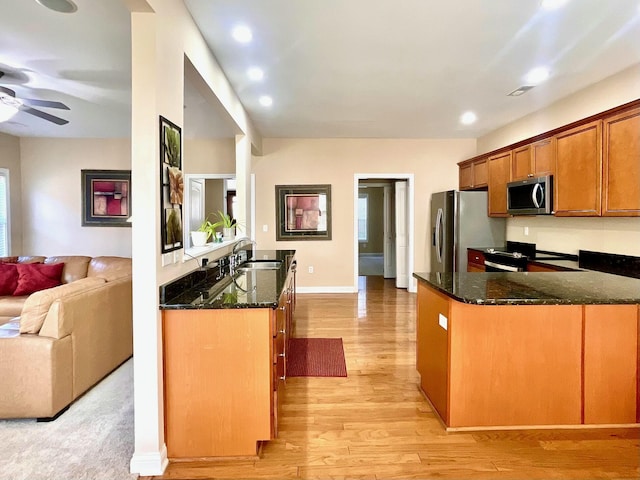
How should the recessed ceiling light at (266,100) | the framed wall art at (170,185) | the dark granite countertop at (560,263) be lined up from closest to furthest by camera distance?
the framed wall art at (170,185) < the dark granite countertop at (560,263) < the recessed ceiling light at (266,100)

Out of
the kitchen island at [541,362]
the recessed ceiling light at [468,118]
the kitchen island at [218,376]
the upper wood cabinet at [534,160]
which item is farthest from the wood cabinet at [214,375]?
the recessed ceiling light at [468,118]

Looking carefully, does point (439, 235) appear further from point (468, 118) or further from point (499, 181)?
point (468, 118)

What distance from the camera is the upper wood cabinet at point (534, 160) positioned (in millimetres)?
4033

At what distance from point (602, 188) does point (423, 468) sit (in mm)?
2940

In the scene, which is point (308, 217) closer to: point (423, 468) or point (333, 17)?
point (333, 17)

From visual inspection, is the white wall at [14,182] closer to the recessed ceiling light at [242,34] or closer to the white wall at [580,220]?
the recessed ceiling light at [242,34]

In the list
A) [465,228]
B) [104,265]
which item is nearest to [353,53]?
[465,228]

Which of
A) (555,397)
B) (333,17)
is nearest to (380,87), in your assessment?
(333,17)

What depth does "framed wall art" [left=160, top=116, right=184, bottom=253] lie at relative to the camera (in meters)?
1.93

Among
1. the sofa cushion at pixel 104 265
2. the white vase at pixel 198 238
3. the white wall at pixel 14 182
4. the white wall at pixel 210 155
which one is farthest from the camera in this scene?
the white wall at pixel 210 155

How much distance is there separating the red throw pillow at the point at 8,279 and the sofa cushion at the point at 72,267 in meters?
0.38

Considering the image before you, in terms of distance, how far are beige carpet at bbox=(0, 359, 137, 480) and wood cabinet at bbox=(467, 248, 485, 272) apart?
4.30 metres

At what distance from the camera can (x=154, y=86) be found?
5.98 feet

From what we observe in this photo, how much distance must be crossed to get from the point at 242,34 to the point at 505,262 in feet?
12.1
